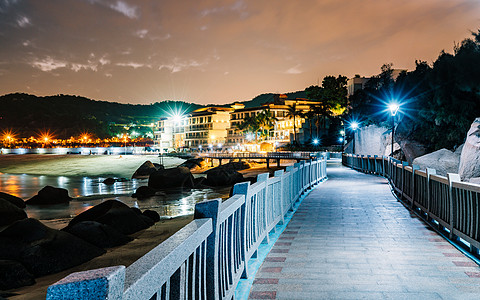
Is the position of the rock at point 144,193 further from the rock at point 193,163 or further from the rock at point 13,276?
the rock at point 193,163

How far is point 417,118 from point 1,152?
369 ft

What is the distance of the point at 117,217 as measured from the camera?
570 inches

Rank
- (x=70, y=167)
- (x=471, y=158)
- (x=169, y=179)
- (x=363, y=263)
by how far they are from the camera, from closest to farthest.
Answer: (x=363, y=263) → (x=471, y=158) → (x=169, y=179) → (x=70, y=167)

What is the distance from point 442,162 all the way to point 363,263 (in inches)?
681

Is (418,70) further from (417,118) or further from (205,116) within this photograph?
(205,116)

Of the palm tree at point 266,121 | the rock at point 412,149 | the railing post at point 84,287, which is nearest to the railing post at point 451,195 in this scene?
the railing post at point 84,287

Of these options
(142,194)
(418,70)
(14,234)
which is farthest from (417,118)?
(14,234)

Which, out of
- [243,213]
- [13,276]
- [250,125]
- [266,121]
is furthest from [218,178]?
[250,125]

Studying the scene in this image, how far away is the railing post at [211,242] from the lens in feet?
11.5

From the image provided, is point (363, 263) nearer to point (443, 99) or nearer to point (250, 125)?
point (443, 99)

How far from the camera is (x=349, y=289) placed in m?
5.11

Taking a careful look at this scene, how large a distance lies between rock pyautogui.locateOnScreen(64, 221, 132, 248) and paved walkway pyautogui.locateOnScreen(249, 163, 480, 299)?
5.88m

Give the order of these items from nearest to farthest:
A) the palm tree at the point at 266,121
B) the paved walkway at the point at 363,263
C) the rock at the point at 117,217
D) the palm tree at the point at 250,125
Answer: the paved walkway at the point at 363,263
the rock at the point at 117,217
the palm tree at the point at 266,121
the palm tree at the point at 250,125

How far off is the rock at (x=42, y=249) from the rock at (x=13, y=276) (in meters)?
0.55
